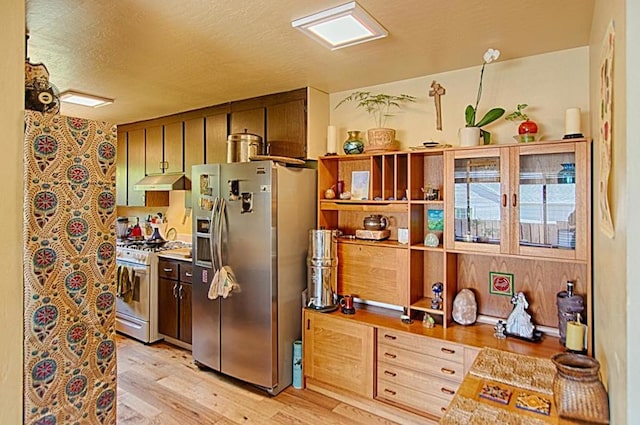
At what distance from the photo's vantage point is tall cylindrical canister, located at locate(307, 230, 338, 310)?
3143 millimetres

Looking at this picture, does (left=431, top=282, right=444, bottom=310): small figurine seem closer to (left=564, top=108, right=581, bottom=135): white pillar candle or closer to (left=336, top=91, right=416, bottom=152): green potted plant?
(left=336, top=91, right=416, bottom=152): green potted plant

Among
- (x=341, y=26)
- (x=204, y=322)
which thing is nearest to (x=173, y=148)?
(x=204, y=322)

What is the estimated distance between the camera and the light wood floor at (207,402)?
9.12 ft

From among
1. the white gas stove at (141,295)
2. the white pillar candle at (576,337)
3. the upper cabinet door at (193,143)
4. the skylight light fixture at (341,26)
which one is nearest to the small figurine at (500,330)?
the white pillar candle at (576,337)

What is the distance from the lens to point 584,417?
136cm

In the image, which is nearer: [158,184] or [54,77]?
[54,77]

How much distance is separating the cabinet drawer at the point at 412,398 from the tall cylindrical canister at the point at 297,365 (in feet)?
2.30

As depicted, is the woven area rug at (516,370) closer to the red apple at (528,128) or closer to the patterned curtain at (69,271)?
the red apple at (528,128)

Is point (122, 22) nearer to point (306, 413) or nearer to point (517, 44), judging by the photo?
point (517, 44)

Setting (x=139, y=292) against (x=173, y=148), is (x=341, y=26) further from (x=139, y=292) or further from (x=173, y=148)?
(x=139, y=292)

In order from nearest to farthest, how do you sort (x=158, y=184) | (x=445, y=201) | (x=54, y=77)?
(x=445, y=201) → (x=54, y=77) → (x=158, y=184)

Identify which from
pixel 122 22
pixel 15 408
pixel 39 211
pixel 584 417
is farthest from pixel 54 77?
pixel 584 417

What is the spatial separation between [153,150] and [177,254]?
1497mm

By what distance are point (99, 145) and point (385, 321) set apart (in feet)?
7.04
